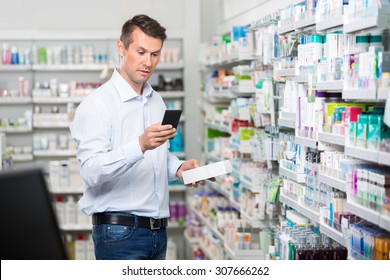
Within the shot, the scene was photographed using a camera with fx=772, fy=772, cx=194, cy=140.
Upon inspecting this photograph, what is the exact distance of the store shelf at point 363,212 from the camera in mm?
3514

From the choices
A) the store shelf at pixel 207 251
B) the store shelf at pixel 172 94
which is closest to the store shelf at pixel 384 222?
the store shelf at pixel 207 251

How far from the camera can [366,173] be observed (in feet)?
12.0

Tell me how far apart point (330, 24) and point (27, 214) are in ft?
8.92

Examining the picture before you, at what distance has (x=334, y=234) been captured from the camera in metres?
4.11

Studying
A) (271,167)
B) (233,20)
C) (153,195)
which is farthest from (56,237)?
(233,20)

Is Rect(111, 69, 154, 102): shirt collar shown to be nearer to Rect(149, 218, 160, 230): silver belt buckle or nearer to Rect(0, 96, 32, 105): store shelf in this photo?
Rect(149, 218, 160, 230): silver belt buckle

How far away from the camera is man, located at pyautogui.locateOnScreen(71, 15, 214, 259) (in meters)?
3.94

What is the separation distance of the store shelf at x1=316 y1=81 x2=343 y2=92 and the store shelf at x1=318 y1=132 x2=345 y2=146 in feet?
0.80

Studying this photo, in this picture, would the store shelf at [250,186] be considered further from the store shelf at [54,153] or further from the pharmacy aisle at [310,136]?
the store shelf at [54,153]

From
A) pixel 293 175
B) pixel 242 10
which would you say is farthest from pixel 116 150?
pixel 242 10

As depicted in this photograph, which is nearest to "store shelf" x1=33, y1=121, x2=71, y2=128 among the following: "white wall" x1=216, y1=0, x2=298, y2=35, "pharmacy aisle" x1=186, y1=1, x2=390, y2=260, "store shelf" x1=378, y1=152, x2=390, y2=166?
"white wall" x1=216, y1=0, x2=298, y2=35

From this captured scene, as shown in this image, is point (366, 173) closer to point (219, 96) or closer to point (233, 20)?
point (219, 96)

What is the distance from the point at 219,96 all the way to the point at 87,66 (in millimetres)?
2531

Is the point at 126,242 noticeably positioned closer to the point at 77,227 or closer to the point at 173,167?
the point at 173,167
